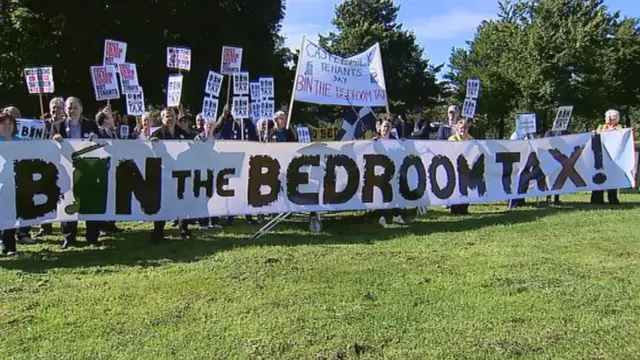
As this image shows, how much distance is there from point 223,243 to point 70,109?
8.85 ft

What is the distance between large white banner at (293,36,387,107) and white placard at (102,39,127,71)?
132 inches

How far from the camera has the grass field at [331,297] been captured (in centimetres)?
459

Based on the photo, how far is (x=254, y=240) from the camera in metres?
8.57

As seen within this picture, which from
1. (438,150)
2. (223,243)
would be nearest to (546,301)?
(223,243)

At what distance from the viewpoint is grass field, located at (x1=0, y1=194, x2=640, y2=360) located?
15.1 ft

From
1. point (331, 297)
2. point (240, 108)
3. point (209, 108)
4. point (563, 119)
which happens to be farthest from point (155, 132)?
point (563, 119)

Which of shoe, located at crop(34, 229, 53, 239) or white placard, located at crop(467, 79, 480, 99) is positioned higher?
white placard, located at crop(467, 79, 480, 99)

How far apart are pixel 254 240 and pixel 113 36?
67.7 feet

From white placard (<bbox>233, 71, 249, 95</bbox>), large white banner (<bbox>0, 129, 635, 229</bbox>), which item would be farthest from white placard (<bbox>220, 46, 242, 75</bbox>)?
large white banner (<bbox>0, 129, 635, 229</bbox>)

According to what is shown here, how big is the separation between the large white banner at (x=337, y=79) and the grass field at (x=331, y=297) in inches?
163

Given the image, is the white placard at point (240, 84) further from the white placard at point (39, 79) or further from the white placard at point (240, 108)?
the white placard at point (39, 79)

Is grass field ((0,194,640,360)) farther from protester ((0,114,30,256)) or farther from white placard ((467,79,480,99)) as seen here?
white placard ((467,79,480,99))

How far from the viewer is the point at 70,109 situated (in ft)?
27.7

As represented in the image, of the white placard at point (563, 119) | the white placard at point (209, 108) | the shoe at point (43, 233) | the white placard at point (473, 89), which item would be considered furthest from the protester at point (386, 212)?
the shoe at point (43, 233)
